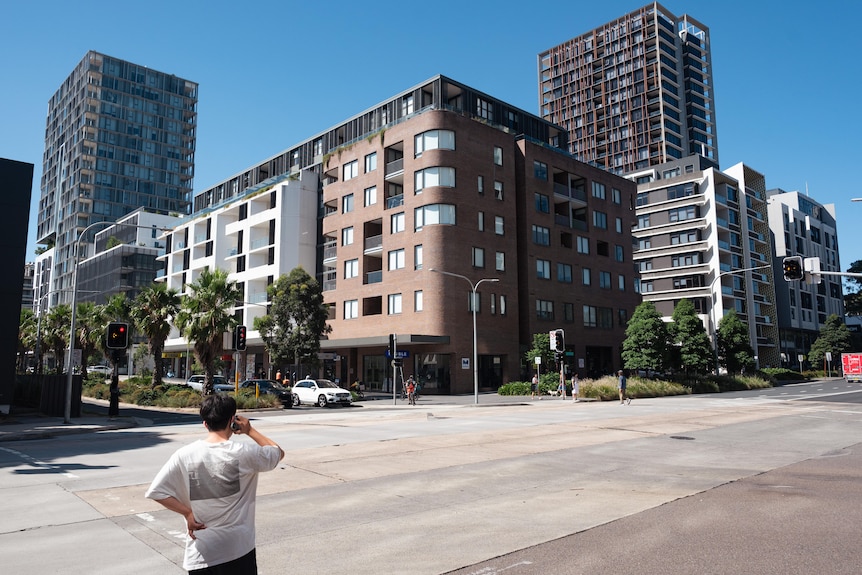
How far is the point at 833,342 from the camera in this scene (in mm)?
84938

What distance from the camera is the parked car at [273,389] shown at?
35.4 metres

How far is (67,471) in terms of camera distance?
12188 mm

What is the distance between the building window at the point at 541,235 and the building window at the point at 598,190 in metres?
9.54

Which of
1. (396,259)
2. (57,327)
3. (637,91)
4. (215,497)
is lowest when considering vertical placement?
(215,497)

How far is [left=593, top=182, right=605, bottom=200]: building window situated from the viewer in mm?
63375

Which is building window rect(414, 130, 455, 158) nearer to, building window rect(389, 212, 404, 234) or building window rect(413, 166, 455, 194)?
building window rect(413, 166, 455, 194)

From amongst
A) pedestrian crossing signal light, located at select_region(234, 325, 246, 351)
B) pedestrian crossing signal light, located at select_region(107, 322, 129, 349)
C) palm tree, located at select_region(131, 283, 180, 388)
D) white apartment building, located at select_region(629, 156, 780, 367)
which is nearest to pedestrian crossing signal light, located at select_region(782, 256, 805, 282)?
pedestrian crossing signal light, located at select_region(234, 325, 246, 351)

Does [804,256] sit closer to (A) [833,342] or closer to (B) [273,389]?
Answer: (A) [833,342]

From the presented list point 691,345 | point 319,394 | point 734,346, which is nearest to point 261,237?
point 319,394

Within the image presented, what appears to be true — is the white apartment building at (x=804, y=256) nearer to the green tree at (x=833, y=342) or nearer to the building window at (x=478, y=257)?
the green tree at (x=833, y=342)

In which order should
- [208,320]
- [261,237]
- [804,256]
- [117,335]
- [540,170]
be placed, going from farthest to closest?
1. [804,256]
2. [261,237]
3. [540,170]
4. [208,320]
5. [117,335]

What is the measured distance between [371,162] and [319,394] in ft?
86.6

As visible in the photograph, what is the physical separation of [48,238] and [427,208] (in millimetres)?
128793

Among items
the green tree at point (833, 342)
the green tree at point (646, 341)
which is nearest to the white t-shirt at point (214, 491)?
the green tree at point (646, 341)
